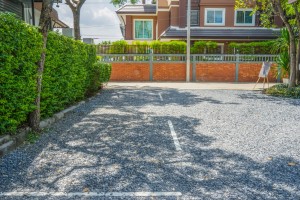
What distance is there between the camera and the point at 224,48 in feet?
77.2

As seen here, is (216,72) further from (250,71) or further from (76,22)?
(76,22)

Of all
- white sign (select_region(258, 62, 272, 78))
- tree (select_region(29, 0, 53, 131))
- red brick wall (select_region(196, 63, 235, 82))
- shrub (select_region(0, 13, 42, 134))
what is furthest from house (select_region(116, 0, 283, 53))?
shrub (select_region(0, 13, 42, 134))

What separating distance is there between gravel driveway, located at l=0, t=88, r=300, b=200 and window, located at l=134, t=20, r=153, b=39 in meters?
21.6

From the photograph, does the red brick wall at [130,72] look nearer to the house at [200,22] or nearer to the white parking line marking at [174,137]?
the house at [200,22]

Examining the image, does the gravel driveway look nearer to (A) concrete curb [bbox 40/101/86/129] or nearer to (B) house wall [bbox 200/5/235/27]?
(A) concrete curb [bbox 40/101/86/129]

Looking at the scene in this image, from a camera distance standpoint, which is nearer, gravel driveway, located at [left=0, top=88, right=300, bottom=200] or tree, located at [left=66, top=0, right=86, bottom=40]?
gravel driveway, located at [left=0, top=88, right=300, bottom=200]

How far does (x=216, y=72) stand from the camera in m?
20.2

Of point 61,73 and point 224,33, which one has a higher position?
point 224,33

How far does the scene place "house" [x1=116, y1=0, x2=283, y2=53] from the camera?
23156 millimetres

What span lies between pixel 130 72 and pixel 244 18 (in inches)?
476

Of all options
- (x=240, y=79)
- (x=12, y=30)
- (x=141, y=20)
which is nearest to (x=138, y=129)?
(x=12, y=30)

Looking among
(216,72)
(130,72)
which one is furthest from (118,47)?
(216,72)

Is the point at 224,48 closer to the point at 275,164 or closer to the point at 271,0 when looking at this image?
the point at 271,0

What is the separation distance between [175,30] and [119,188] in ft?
71.4
